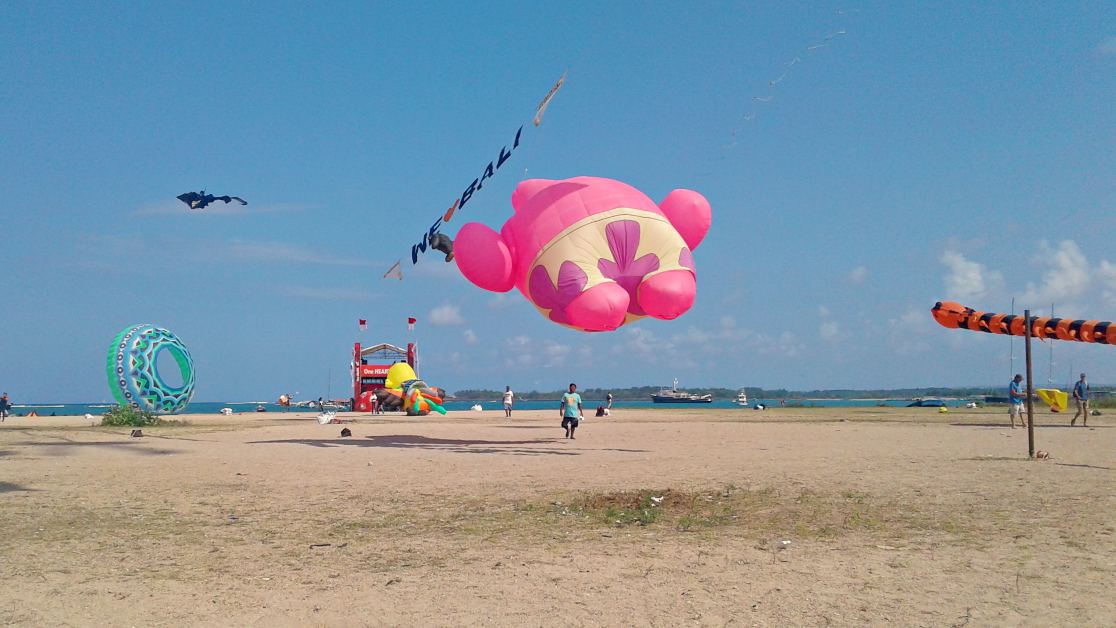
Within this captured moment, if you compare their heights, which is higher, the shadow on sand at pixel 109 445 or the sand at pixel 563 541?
the sand at pixel 563 541

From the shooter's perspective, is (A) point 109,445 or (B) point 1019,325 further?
(B) point 1019,325

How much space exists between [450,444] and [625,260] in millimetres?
7036

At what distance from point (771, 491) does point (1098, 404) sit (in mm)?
43238

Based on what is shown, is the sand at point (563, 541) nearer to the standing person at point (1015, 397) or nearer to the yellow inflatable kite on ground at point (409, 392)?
the standing person at point (1015, 397)

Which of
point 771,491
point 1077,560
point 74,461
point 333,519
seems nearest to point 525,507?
point 333,519

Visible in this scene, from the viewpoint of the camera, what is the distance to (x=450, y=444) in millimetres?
20625

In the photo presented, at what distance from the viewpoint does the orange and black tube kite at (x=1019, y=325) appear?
27234mm

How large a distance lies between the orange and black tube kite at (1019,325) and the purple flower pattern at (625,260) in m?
15.4

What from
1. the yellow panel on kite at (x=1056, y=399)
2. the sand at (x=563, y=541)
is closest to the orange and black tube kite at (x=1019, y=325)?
the yellow panel on kite at (x=1056, y=399)

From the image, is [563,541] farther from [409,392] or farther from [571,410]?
[409,392]

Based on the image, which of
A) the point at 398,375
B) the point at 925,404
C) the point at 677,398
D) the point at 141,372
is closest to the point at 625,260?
the point at 141,372

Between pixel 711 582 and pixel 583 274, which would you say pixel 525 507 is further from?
pixel 583 274

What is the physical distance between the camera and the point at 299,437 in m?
23.8

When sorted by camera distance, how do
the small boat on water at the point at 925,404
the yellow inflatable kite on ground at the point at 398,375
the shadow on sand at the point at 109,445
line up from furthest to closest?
1. the small boat on water at the point at 925,404
2. the yellow inflatable kite on ground at the point at 398,375
3. the shadow on sand at the point at 109,445
